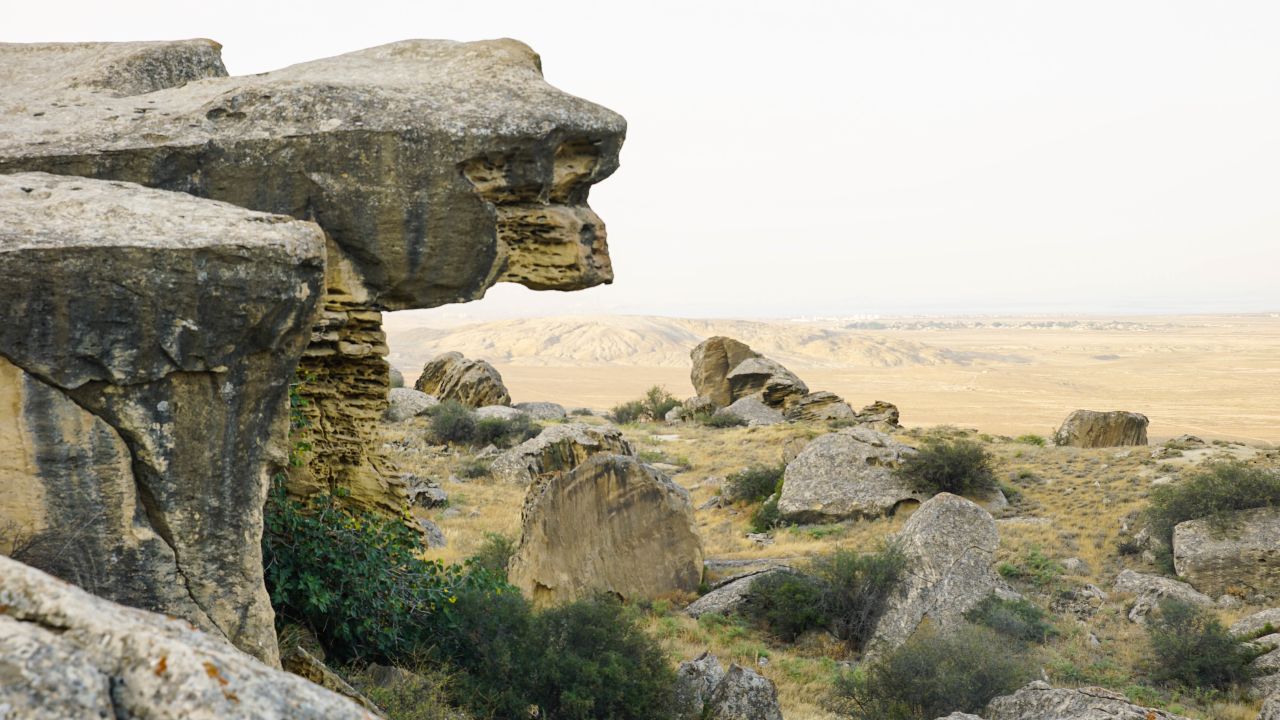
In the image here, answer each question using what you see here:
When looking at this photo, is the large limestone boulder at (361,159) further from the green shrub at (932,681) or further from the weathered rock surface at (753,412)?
the weathered rock surface at (753,412)

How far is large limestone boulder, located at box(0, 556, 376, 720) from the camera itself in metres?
3.14

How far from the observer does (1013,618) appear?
1320 centimetres

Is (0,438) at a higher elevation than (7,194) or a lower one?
lower

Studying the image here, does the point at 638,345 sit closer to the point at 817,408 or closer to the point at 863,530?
the point at 817,408

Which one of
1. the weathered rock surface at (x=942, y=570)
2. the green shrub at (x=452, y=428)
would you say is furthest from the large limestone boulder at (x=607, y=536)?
the green shrub at (x=452, y=428)

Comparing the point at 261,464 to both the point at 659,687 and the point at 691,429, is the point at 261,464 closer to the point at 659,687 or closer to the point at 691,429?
the point at 659,687

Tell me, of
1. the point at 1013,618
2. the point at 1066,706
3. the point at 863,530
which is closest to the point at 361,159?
the point at 1066,706

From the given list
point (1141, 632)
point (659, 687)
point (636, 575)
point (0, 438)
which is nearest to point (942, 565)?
point (1141, 632)

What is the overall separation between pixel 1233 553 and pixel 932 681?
955 centimetres

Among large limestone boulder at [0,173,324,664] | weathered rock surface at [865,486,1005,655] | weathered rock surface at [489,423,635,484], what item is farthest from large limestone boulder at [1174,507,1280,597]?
large limestone boulder at [0,173,324,664]

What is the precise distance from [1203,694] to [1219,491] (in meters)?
7.13

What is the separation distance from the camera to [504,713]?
871 cm

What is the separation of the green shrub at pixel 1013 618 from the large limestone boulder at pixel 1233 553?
169 inches

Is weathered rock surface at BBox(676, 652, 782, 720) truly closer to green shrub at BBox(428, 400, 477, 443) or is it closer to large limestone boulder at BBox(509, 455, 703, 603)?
large limestone boulder at BBox(509, 455, 703, 603)
